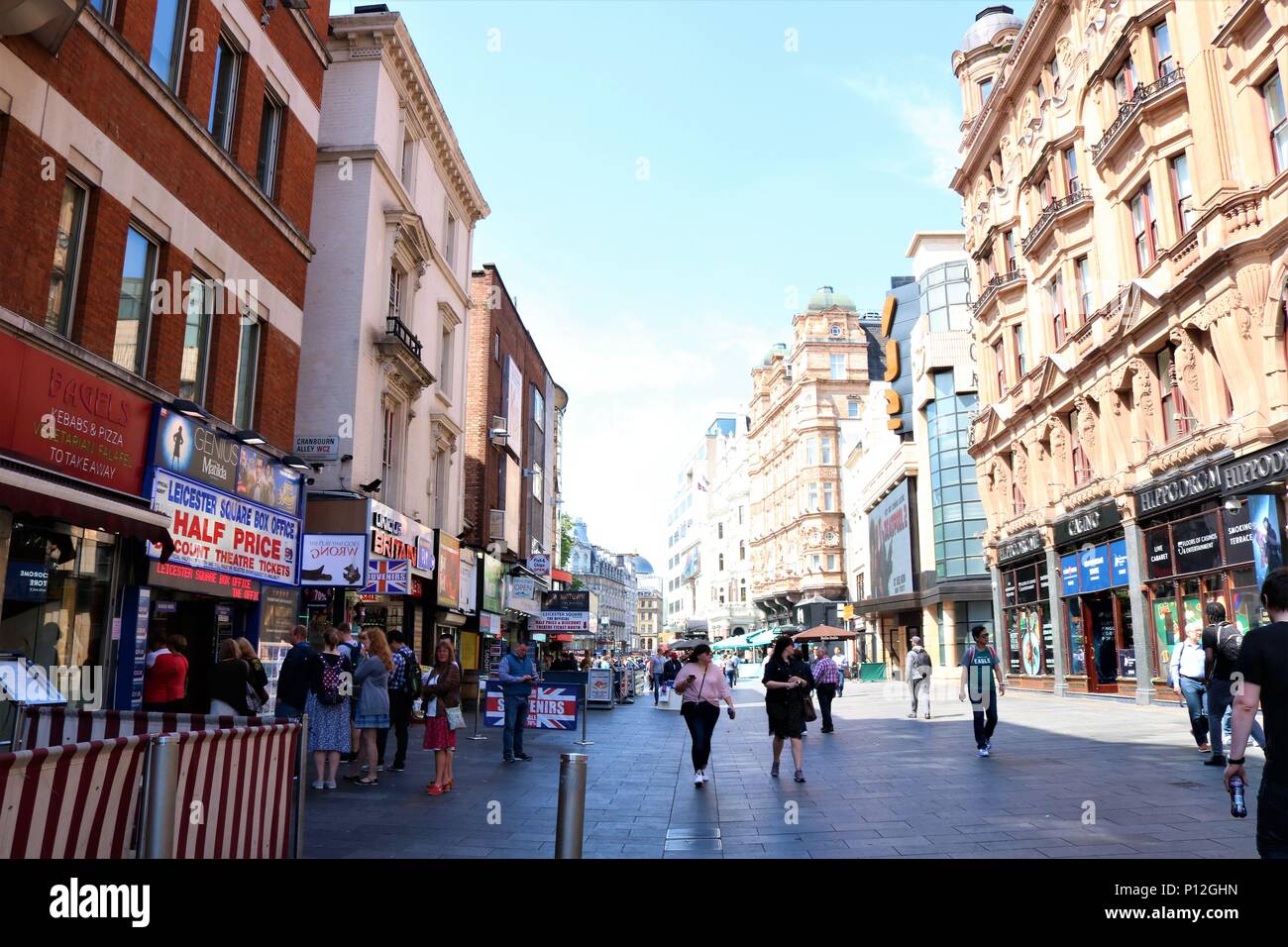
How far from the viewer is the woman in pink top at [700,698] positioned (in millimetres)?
11156

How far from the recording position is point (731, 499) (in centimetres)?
9912

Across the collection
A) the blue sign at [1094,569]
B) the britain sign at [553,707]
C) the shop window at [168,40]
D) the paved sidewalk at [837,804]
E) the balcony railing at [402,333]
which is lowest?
the paved sidewalk at [837,804]

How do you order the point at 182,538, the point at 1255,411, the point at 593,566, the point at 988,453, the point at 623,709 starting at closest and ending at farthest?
the point at 182,538 → the point at 1255,411 → the point at 623,709 → the point at 988,453 → the point at 593,566

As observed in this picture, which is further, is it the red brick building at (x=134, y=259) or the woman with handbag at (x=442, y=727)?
the woman with handbag at (x=442, y=727)

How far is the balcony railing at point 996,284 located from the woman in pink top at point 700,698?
2558cm

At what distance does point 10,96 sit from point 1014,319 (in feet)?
101

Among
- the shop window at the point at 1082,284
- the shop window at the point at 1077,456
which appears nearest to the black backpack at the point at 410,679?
the shop window at the point at 1077,456

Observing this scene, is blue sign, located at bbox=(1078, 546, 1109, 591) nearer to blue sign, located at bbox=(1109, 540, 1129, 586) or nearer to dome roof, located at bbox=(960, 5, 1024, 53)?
blue sign, located at bbox=(1109, 540, 1129, 586)

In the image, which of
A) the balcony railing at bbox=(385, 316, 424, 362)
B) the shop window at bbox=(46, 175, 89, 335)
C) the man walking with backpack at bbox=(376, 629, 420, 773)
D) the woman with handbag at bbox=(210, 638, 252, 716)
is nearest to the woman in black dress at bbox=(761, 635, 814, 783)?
the man walking with backpack at bbox=(376, 629, 420, 773)

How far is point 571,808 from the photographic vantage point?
525 cm

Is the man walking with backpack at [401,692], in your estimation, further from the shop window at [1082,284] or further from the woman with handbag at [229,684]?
the shop window at [1082,284]

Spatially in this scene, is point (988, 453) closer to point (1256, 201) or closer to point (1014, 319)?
point (1014, 319)

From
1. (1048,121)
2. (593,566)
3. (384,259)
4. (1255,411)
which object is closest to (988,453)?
(1048,121)
